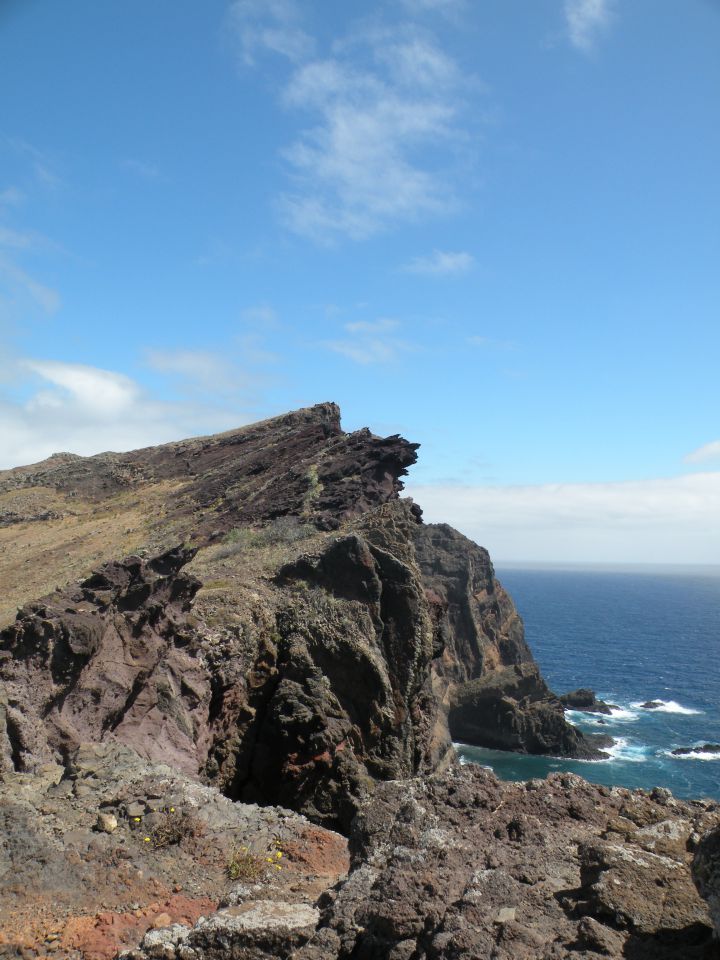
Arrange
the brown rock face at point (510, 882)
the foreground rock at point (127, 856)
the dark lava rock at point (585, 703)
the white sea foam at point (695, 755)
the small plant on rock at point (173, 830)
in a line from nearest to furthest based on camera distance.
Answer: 1. the brown rock face at point (510, 882)
2. the foreground rock at point (127, 856)
3. the small plant on rock at point (173, 830)
4. the white sea foam at point (695, 755)
5. the dark lava rock at point (585, 703)

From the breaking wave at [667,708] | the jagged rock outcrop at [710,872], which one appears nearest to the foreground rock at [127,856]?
the jagged rock outcrop at [710,872]

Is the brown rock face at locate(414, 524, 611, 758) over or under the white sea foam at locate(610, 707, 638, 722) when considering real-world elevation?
over

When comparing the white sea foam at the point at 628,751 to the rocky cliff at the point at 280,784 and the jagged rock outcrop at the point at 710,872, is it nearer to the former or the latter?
the rocky cliff at the point at 280,784

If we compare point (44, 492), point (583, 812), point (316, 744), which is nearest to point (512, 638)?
point (44, 492)

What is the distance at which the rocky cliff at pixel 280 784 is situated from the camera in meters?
8.20

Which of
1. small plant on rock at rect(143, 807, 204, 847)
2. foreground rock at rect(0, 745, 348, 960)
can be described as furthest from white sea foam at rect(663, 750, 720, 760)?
small plant on rock at rect(143, 807, 204, 847)

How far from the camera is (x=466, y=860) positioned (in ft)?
31.3

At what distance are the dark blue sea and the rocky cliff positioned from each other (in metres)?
30.2

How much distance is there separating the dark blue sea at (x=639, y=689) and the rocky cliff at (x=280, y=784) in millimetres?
30198

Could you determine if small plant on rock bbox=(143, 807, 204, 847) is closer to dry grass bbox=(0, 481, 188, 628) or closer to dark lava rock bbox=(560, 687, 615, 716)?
dry grass bbox=(0, 481, 188, 628)

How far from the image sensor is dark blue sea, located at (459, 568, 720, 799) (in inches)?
2149

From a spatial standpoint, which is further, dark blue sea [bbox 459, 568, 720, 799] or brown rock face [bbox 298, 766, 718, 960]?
dark blue sea [bbox 459, 568, 720, 799]

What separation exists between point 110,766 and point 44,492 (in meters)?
50.4

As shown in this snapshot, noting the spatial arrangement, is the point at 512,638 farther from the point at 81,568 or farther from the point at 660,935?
the point at 660,935
